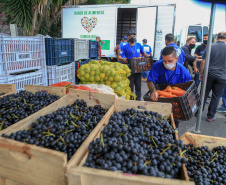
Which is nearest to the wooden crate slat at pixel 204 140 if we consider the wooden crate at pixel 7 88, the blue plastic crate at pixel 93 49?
the wooden crate at pixel 7 88

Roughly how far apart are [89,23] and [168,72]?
24.6 feet

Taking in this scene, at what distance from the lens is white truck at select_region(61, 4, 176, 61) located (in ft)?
26.2

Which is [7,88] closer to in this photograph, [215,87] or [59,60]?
[59,60]

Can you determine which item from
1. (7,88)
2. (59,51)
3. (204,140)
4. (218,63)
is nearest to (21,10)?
(59,51)

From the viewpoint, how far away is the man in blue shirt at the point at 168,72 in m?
2.78

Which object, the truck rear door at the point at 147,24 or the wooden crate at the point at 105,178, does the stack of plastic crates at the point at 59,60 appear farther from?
the truck rear door at the point at 147,24

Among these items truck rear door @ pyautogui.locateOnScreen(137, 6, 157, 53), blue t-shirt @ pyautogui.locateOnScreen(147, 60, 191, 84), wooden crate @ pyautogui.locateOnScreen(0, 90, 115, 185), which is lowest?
wooden crate @ pyautogui.locateOnScreen(0, 90, 115, 185)

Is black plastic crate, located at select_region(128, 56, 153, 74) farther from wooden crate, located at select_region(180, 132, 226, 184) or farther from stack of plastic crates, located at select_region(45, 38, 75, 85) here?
wooden crate, located at select_region(180, 132, 226, 184)

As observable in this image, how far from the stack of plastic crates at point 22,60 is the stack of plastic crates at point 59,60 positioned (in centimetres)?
12

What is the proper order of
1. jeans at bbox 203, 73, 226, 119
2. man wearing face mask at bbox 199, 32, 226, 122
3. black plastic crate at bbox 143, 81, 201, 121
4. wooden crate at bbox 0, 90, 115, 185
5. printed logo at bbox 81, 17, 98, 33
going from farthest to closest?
printed logo at bbox 81, 17, 98, 33 → jeans at bbox 203, 73, 226, 119 → man wearing face mask at bbox 199, 32, 226, 122 → black plastic crate at bbox 143, 81, 201, 121 → wooden crate at bbox 0, 90, 115, 185

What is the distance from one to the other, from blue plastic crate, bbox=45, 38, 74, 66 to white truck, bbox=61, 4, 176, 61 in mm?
5011

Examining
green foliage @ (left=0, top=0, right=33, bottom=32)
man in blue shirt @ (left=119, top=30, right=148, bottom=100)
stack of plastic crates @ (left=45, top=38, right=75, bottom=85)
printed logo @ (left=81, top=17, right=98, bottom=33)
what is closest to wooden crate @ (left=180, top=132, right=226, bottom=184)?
stack of plastic crates @ (left=45, top=38, right=75, bottom=85)

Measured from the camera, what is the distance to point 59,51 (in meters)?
3.97

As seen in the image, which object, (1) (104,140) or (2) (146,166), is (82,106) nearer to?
(1) (104,140)
